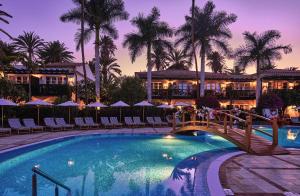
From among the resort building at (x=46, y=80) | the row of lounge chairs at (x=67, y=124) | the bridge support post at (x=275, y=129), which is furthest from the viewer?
the resort building at (x=46, y=80)

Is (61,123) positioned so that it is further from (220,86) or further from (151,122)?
(220,86)

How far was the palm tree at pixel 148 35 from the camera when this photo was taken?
34.4m

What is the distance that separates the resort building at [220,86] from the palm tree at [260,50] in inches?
199

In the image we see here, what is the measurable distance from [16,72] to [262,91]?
3129 cm

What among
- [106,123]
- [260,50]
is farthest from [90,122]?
[260,50]

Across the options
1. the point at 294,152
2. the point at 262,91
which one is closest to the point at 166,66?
the point at 262,91

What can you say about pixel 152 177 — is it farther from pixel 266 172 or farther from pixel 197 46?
pixel 197 46

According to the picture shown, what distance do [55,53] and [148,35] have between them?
99.0 ft

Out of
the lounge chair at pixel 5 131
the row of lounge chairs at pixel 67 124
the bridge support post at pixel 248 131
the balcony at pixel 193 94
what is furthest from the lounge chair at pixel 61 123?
the balcony at pixel 193 94

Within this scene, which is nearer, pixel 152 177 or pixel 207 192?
pixel 207 192

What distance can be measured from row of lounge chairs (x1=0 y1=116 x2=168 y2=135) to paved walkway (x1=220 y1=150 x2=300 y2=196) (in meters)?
14.7

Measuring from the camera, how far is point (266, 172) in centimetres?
921

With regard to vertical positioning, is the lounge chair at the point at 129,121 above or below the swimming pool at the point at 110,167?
above

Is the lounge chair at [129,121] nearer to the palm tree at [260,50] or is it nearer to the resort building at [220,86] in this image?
the resort building at [220,86]
